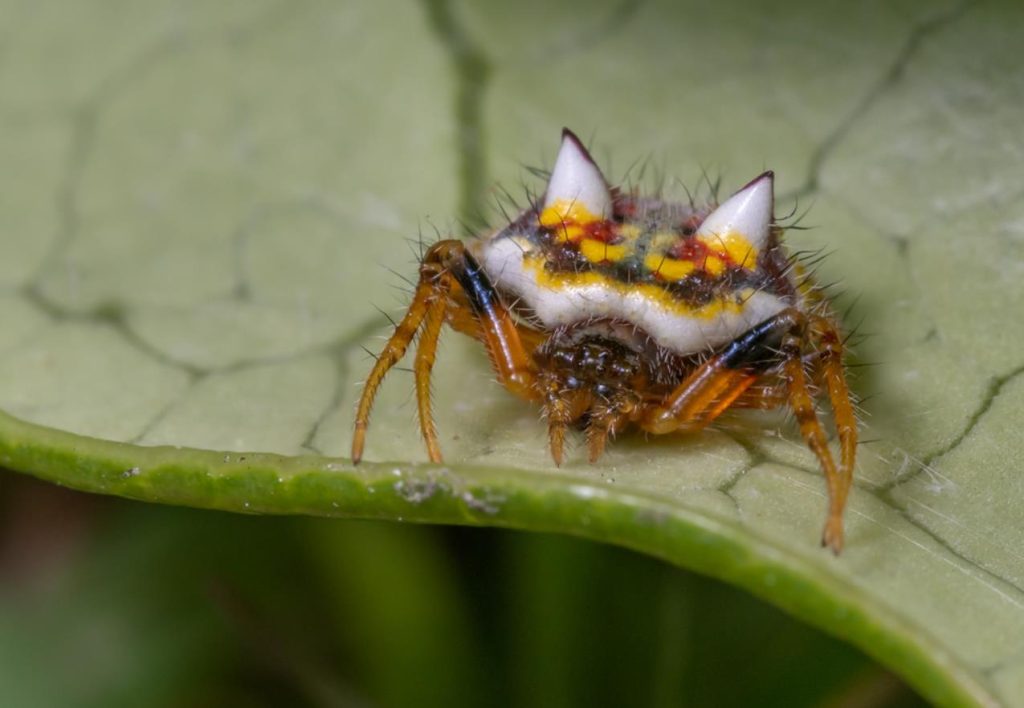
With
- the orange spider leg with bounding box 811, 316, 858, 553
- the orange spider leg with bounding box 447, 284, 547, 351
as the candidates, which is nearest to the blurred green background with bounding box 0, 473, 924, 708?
the orange spider leg with bounding box 447, 284, 547, 351

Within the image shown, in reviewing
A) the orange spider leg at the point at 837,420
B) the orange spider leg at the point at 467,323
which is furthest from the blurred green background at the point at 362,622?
the orange spider leg at the point at 837,420

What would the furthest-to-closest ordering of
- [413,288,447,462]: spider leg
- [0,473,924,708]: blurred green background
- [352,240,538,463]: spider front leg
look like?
[0,473,924,708]: blurred green background, [352,240,538,463]: spider front leg, [413,288,447,462]: spider leg

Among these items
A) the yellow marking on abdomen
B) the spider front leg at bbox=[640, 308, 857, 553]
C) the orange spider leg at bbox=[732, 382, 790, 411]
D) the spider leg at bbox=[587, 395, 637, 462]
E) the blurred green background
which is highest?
the yellow marking on abdomen

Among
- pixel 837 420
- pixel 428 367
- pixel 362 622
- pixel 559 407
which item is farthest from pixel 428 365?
pixel 362 622

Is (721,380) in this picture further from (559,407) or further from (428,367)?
(428,367)

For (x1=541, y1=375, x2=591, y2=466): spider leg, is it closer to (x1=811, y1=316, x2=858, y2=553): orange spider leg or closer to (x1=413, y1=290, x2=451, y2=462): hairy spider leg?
(x1=413, y1=290, x2=451, y2=462): hairy spider leg

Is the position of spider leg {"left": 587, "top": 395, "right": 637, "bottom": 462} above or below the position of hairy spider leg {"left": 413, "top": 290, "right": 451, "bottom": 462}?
below

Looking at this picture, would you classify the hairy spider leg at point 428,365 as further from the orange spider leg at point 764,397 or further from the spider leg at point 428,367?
the orange spider leg at point 764,397
